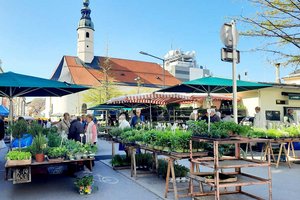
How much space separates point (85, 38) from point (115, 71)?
30.9 feet

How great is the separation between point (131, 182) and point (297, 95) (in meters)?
12.5

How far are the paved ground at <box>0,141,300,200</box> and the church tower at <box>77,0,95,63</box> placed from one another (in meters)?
55.9

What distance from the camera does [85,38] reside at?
61750 millimetres

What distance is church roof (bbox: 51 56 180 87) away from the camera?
185 ft

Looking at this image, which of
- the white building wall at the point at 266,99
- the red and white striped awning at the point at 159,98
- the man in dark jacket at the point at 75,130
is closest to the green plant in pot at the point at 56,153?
the man in dark jacket at the point at 75,130

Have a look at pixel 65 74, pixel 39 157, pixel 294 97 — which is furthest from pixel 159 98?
pixel 65 74

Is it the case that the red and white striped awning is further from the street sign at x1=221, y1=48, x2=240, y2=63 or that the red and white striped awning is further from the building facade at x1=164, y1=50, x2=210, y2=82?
the building facade at x1=164, y1=50, x2=210, y2=82

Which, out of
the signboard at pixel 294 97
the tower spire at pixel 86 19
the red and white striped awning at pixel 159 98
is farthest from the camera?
the tower spire at pixel 86 19

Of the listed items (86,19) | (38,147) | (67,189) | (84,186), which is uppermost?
(86,19)

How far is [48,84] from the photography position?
7.57m

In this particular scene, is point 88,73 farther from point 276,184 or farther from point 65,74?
point 276,184

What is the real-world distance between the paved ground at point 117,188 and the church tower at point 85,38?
5589 cm

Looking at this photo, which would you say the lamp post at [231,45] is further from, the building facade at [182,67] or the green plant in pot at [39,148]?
the building facade at [182,67]

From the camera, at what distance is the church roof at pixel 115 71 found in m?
56.3
